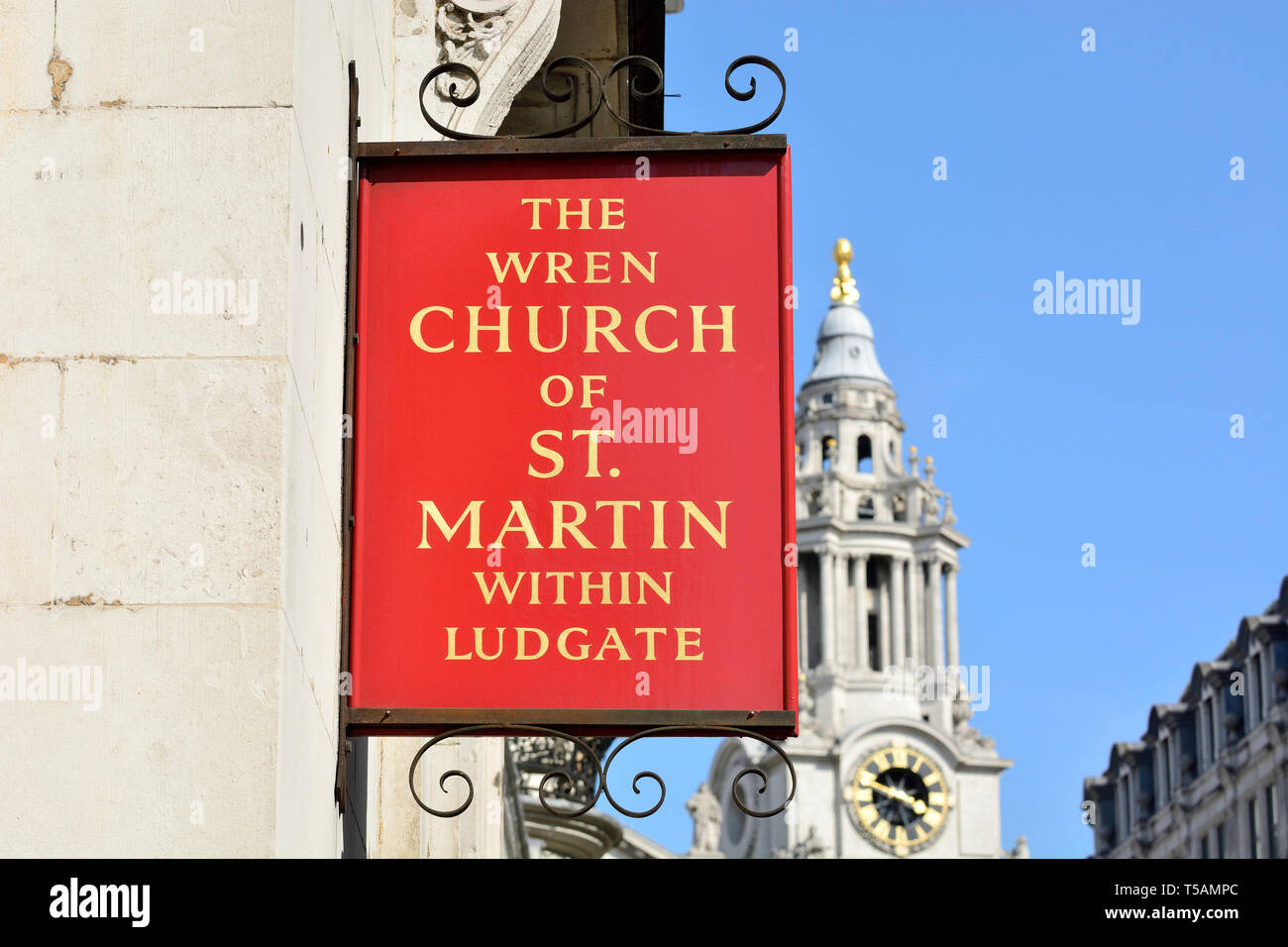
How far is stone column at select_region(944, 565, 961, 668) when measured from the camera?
14075cm

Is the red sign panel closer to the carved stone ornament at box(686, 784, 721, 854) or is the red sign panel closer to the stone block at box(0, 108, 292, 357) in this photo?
the stone block at box(0, 108, 292, 357)

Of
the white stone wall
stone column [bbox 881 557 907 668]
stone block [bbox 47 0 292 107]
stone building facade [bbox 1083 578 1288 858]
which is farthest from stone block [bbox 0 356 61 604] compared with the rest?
stone column [bbox 881 557 907 668]

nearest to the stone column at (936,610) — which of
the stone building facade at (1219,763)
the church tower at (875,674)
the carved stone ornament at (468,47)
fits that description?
the church tower at (875,674)

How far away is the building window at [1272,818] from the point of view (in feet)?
215

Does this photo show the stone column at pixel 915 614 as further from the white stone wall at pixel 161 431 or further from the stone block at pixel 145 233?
the stone block at pixel 145 233

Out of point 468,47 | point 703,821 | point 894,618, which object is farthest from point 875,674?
point 468,47

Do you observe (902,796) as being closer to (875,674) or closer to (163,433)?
(875,674)

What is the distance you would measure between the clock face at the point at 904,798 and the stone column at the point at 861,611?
5235 mm

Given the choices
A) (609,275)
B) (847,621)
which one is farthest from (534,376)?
(847,621)

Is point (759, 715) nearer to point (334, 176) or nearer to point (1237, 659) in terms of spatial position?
point (334, 176)

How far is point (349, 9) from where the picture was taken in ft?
25.5
